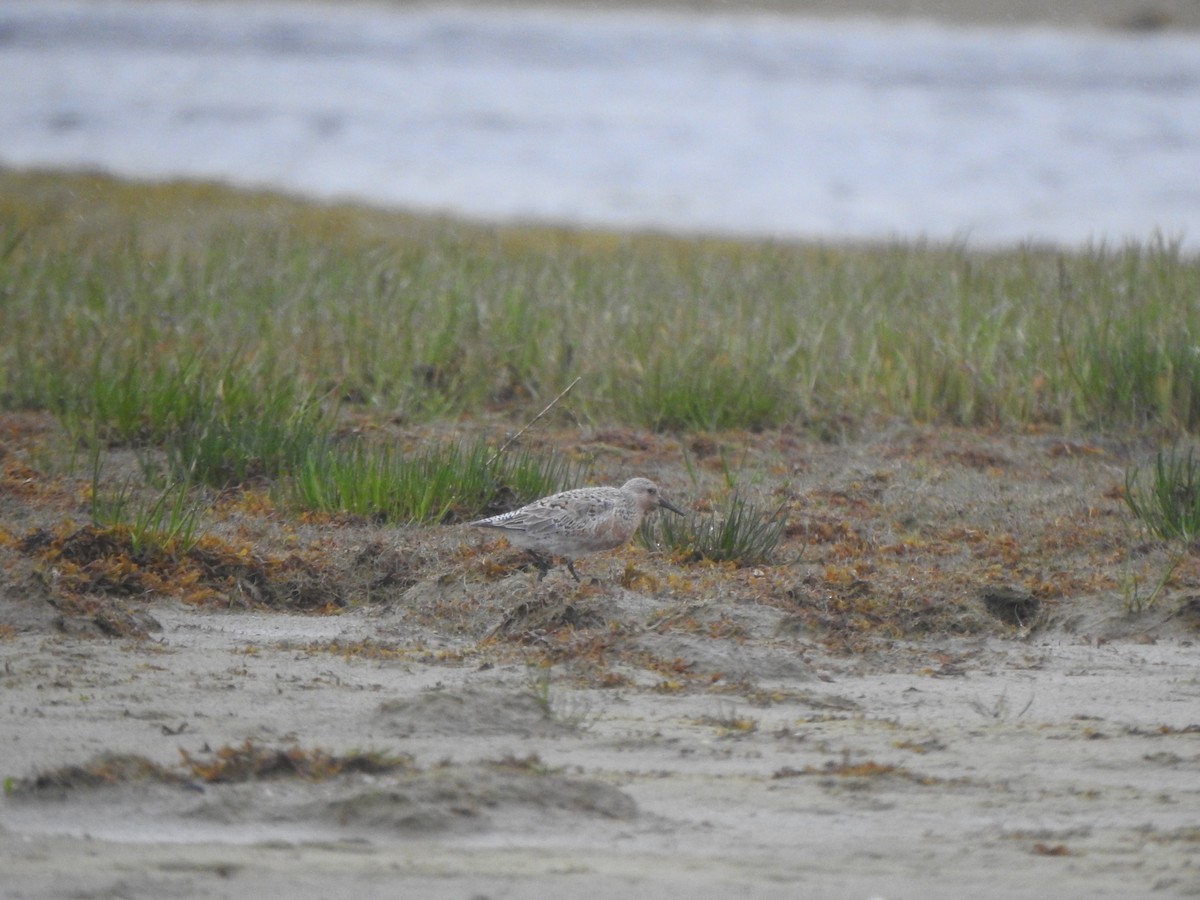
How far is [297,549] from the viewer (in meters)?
6.77

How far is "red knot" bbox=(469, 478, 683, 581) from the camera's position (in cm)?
631

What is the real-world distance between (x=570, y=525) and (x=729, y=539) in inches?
30.6

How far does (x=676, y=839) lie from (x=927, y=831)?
2.02 ft

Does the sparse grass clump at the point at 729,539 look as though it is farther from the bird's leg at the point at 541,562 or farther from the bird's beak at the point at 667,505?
the bird's leg at the point at 541,562

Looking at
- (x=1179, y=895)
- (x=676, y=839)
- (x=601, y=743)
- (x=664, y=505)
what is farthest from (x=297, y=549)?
(x=1179, y=895)

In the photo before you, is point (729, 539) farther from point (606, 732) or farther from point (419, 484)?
point (606, 732)

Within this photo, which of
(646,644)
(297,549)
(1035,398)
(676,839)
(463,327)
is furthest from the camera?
(463,327)

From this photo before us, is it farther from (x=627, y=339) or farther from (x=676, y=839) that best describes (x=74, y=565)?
(x=627, y=339)

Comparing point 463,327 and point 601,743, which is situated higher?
point 463,327

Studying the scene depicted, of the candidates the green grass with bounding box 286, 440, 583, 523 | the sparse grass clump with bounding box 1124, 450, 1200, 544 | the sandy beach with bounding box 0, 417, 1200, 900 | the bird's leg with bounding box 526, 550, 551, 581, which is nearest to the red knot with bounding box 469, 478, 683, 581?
the bird's leg with bounding box 526, 550, 551, 581

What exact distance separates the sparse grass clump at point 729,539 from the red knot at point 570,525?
1.01ft

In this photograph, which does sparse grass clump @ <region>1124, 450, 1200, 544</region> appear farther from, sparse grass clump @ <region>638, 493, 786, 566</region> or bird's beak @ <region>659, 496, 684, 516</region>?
bird's beak @ <region>659, 496, 684, 516</region>

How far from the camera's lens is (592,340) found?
10.1 meters

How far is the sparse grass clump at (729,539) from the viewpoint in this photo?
6742mm
